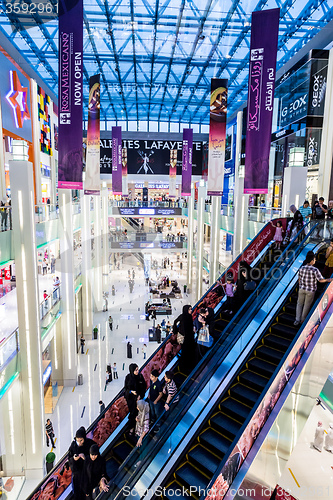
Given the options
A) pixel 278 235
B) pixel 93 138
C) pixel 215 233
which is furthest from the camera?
pixel 215 233

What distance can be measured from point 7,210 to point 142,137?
1106 inches

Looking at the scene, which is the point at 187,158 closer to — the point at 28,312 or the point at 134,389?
the point at 28,312

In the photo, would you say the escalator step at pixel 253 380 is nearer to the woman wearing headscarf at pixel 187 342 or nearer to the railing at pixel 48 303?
the woman wearing headscarf at pixel 187 342

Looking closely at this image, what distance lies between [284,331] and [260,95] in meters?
5.94

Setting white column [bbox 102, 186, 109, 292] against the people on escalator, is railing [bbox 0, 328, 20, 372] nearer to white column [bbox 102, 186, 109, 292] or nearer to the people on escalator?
the people on escalator

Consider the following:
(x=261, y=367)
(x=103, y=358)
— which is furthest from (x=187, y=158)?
(x=261, y=367)

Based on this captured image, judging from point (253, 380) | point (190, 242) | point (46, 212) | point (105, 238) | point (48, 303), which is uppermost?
point (46, 212)

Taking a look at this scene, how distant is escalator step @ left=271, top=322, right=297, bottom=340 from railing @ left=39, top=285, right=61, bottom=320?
648 centimetres

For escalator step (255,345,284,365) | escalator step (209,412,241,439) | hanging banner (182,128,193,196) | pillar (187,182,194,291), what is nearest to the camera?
escalator step (209,412,241,439)

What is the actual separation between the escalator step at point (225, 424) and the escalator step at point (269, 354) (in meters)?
1.22

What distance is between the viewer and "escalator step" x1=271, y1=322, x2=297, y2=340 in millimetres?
6154

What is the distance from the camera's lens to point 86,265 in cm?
1862

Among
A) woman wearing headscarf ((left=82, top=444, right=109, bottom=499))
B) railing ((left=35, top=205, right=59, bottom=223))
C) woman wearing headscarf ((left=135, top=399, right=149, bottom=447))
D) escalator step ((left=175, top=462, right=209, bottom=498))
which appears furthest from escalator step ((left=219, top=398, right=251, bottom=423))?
railing ((left=35, top=205, right=59, bottom=223))

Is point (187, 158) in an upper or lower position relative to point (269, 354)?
upper
